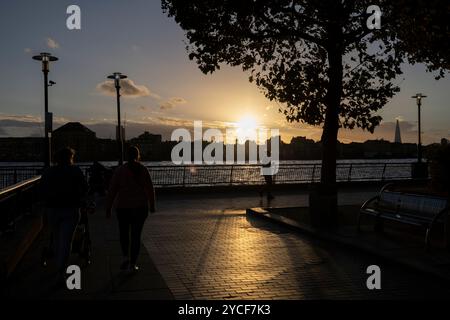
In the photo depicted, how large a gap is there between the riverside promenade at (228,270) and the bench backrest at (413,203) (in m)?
1.41

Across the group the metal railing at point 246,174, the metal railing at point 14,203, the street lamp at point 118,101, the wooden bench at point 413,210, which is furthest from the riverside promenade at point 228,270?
the street lamp at point 118,101

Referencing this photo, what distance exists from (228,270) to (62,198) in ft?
8.29

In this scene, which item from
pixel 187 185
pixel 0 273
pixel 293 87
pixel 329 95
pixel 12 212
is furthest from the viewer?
pixel 187 185

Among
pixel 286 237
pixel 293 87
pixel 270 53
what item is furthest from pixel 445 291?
pixel 270 53

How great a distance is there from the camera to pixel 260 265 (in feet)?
25.2

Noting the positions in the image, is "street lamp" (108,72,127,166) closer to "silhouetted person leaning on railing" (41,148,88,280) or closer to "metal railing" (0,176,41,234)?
"metal railing" (0,176,41,234)

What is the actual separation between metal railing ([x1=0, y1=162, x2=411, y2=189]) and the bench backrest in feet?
42.9

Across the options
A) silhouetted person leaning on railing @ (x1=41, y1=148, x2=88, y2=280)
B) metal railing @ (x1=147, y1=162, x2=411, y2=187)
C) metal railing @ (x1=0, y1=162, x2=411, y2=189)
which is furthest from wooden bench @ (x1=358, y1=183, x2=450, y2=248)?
metal railing @ (x1=0, y1=162, x2=411, y2=189)

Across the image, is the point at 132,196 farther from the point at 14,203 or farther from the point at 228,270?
the point at 14,203

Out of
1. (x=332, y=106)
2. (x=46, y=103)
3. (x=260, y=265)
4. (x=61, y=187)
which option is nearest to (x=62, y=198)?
(x=61, y=187)

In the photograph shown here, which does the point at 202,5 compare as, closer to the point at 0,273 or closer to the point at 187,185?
the point at 0,273

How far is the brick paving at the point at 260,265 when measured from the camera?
6215 millimetres
